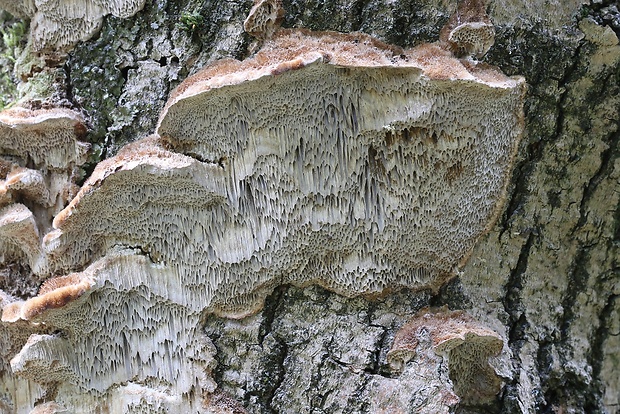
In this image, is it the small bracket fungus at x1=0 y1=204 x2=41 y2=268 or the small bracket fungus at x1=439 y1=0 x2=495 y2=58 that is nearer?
the small bracket fungus at x1=439 y1=0 x2=495 y2=58

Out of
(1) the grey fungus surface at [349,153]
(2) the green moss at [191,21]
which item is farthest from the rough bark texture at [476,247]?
(1) the grey fungus surface at [349,153]

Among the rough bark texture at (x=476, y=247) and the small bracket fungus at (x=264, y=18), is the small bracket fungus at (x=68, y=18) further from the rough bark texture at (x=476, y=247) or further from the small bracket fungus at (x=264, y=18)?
the small bracket fungus at (x=264, y=18)

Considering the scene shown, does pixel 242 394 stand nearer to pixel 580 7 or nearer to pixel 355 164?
pixel 355 164

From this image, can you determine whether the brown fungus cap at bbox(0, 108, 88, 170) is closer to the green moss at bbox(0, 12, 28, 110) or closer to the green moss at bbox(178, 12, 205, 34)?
the green moss at bbox(0, 12, 28, 110)

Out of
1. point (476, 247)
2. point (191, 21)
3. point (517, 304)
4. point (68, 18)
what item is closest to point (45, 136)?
point (68, 18)

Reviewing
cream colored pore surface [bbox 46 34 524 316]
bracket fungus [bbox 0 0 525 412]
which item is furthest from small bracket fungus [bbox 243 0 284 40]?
cream colored pore surface [bbox 46 34 524 316]

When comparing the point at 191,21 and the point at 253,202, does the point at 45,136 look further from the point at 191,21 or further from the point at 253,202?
the point at 253,202
